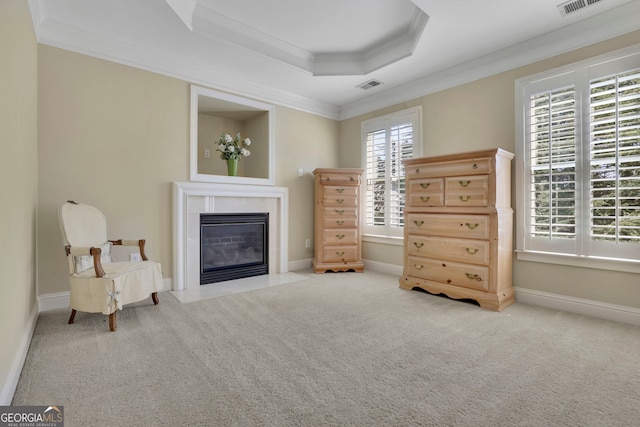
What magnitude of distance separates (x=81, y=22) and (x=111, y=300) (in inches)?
102

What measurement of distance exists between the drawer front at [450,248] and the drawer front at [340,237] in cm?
109

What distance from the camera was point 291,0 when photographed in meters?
2.68

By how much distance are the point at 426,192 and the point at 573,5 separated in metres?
2.00

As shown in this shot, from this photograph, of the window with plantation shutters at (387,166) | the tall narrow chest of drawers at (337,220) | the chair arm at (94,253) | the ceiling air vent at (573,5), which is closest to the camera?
the chair arm at (94,253)

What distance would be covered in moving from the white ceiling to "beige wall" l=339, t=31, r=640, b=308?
0.10 m

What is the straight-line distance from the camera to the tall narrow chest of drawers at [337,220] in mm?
4434

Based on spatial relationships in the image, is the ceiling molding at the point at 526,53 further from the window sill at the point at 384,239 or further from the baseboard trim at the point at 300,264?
the baseboard trim at the point at 300,264

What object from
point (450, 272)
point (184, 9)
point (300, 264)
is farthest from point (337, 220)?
point (184, 9)

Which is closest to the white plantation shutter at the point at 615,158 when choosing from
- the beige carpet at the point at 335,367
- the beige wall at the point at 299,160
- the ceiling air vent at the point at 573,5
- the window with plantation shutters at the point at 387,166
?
the ceiling air vent at the point at 573,5

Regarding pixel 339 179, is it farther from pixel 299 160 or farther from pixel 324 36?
pixel 324 36

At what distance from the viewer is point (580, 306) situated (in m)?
2.74

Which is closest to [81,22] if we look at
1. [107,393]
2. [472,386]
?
[107,393]

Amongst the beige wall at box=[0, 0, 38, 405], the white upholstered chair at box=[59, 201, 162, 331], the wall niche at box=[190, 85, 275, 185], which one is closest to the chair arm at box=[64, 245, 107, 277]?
the white upholstered chair at box=[59, 201, 162, 331]

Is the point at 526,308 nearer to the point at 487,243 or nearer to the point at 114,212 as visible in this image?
the point at 487,243
